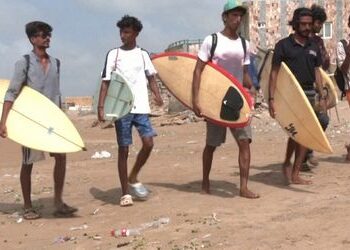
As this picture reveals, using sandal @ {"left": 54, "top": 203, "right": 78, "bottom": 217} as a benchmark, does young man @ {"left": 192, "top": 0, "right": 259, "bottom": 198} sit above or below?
above

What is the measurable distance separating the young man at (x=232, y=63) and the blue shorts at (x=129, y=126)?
50 centimetres

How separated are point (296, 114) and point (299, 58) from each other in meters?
0.58

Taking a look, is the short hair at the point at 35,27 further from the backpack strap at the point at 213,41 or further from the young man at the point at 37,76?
the backpack strap at the point at 213,41

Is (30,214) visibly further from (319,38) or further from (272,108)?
(319,38)

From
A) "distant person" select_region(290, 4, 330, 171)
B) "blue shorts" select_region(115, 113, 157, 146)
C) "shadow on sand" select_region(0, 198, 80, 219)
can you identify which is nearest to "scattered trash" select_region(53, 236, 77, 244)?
"shadow on sand" select_region(0, 198, 80, 219)

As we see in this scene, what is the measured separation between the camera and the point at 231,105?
5.97m

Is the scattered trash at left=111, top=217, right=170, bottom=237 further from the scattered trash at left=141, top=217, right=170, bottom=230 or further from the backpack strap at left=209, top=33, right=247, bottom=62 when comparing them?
the backpack strap at left=209, top=33, right=247, bottom=62

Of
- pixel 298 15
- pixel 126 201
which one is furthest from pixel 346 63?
pixel 126 201

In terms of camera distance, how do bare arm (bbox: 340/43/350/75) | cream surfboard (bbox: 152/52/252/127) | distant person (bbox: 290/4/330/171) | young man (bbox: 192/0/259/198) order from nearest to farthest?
young man (bbox: 192/0/259/198) → cream surfboard (bbox: 152/52/252/127) → distant person (bbox: 290/4/330/171) → bare arm (bbox: 340/43/350/75)

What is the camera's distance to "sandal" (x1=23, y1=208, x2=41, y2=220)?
590cm

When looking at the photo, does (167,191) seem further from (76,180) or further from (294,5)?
(294,5)

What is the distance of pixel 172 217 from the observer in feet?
17.6

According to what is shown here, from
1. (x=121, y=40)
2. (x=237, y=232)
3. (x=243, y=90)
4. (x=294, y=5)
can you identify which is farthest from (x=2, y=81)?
(x=294, y=5)

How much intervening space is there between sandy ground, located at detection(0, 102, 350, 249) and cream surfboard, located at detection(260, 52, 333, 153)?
47 centimetres
